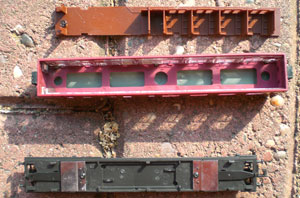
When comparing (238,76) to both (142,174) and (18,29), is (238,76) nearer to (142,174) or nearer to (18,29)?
(142,174)

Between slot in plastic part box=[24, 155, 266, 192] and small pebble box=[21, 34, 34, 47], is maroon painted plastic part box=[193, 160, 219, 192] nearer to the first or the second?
slot in plastic part box=[24, 155, 266, 192]

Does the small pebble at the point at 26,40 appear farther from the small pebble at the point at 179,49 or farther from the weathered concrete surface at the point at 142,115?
the small pebble at the point at 179,49

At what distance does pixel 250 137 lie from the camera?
2.59 meters

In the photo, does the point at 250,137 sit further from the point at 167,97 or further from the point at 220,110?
the point at 167,97

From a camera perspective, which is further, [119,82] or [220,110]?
[220,110]

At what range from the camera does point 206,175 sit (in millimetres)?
2312

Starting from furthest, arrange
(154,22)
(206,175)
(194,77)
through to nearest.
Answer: (154,22)
(194,77)
(206,175)

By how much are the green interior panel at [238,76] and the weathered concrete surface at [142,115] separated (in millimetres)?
212

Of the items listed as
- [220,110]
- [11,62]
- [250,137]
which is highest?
[11,62]

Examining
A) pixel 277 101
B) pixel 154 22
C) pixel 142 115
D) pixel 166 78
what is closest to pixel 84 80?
pixel 142 115

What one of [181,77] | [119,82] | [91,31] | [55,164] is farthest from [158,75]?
[55,164]

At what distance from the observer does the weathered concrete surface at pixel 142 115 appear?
2596mm

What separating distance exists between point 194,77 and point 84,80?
0.98 metres

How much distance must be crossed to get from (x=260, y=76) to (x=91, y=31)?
5.24 ft
